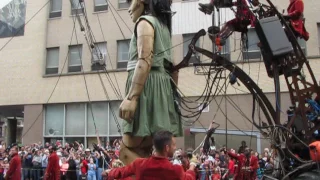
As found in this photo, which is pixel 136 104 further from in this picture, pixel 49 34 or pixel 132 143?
pixel 49 34

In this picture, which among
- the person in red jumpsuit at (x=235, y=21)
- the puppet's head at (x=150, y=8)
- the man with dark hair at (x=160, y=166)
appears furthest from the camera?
the person in red jumpsuit at (x=235, y=21)

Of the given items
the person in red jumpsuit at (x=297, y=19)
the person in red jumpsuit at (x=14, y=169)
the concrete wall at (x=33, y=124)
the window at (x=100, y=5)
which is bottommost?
the person in red jumpsuit at (x=14, y=169)

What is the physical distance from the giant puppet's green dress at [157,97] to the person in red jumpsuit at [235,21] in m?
2.38

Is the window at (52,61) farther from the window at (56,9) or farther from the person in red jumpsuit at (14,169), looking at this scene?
the person in red jumpsuit at (14,169)

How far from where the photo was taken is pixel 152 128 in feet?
14.2

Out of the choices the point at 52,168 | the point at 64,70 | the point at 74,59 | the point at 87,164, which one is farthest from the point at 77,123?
the point at 52,168

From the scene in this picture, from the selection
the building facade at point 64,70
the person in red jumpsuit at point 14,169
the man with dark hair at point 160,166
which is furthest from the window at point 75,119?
the man with dark hair at point 160,166

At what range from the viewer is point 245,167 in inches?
477

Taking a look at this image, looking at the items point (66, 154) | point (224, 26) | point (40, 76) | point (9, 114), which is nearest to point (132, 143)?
point (224, 26)

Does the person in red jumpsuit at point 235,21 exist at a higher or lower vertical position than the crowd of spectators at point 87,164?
higher

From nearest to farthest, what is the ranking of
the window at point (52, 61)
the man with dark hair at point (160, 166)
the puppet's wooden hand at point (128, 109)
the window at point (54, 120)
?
the man with dark hair at point (160, 166)
the puppet's wooden hand at point (128, 109)
the window at point (54, 120)
the window at point (52, 61)

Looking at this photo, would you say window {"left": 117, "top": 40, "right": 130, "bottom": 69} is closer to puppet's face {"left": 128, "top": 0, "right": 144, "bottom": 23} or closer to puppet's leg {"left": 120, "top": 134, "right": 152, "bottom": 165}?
puppet's face {"left": 128, "top": 0, "right": 144, "bottom": 23}

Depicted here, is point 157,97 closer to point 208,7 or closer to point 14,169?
point 208,7

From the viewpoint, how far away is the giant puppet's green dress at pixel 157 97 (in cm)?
434
